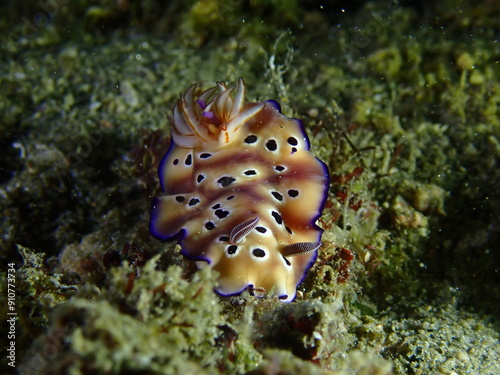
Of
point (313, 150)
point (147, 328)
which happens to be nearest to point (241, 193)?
point (313, 150)

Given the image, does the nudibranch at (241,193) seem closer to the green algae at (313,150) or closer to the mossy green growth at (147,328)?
the green algae at (313,150)

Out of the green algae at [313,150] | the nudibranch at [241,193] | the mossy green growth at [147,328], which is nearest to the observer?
the mossy green growth at [147,328]

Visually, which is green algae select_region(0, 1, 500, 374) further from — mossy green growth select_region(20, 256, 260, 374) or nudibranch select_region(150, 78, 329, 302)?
nudibranch select_region(150, 78, 329, 302)

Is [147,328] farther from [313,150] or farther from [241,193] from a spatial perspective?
[313,150]

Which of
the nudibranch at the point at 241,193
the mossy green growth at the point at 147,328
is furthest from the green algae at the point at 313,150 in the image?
the nudibranch at the point at 241,193

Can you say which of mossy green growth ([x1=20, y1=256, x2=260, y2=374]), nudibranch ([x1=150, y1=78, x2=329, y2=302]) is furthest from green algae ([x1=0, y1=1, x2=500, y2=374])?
nudibranch ([x1=150, y1=78, x2=329, y2=302])
